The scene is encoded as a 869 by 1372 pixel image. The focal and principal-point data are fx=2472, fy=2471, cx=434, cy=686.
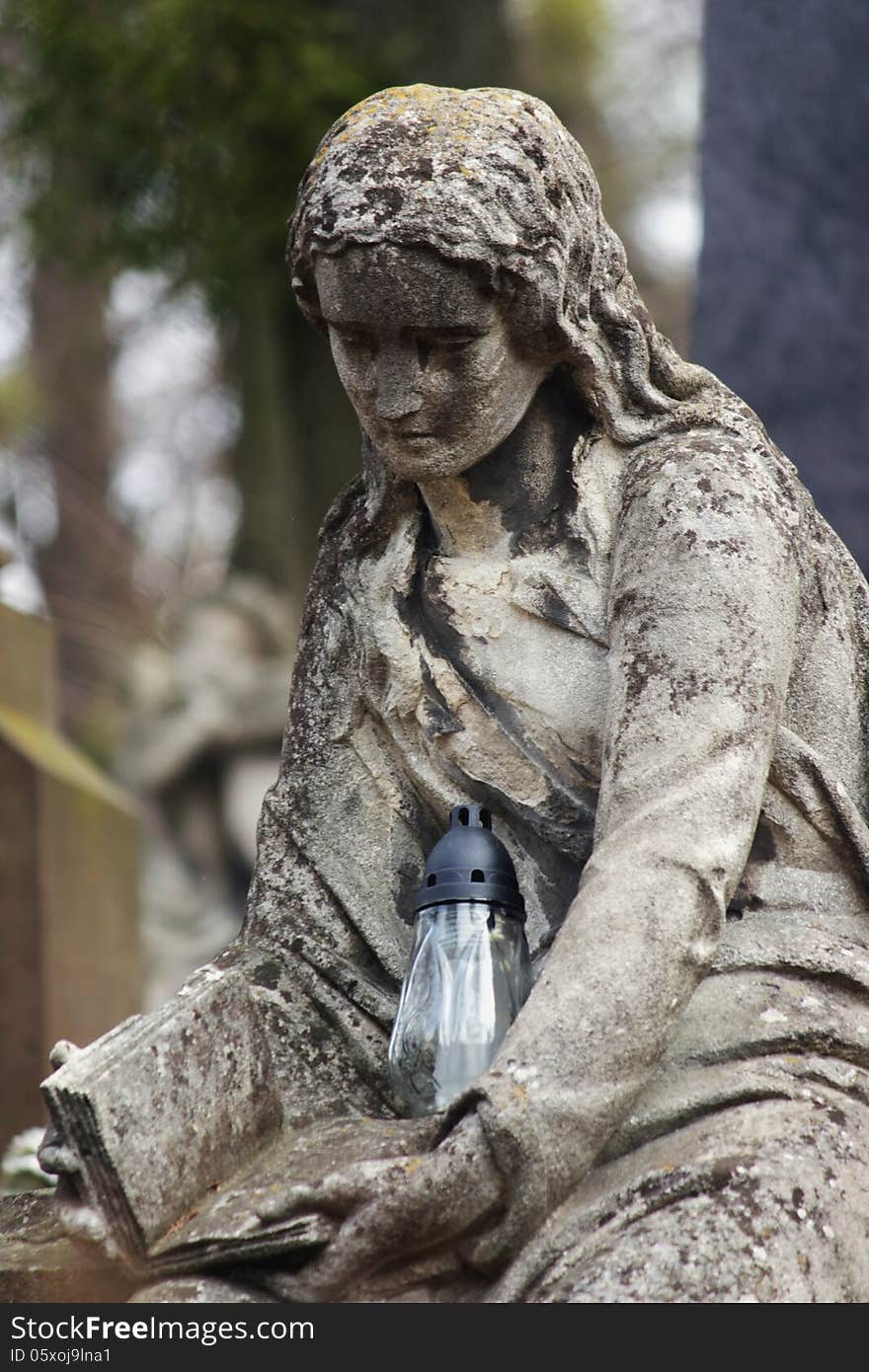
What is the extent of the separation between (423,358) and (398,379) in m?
0.05

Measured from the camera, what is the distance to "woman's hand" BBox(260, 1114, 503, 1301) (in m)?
3.49

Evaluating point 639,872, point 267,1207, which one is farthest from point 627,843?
point 267,1207

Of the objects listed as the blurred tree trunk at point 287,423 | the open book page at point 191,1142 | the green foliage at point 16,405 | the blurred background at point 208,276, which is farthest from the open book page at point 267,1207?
the green foliage at point 16,405

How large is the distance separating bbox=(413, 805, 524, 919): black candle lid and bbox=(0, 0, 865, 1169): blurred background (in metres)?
6.63

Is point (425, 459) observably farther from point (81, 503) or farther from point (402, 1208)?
point (81, 503)

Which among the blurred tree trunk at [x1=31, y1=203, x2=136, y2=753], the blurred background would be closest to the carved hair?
the blurred background

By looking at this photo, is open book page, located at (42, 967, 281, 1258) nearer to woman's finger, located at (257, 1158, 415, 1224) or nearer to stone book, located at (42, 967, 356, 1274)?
stone book, located at (42, 967, 356, 1274)

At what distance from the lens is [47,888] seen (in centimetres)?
795

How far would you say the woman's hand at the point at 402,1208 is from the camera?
349 cm

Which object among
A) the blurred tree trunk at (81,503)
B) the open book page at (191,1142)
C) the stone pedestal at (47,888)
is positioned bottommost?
the open book page at (191,1142)

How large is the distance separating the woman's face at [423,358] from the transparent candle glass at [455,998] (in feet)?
2.55

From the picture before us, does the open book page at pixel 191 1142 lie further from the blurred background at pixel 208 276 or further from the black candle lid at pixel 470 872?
the blurred background at pixel 208 276

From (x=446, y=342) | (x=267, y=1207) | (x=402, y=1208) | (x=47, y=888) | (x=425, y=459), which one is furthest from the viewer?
(x=47, y=888)

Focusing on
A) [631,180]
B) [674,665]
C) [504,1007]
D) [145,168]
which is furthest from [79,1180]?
[631,180]
